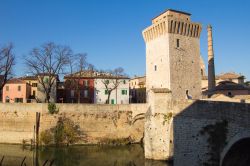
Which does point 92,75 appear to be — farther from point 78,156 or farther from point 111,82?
point 78,156

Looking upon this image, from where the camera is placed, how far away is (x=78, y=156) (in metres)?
29.7

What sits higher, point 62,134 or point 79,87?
point 79,87

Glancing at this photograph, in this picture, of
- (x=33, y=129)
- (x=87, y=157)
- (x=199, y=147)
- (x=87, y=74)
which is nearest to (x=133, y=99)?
(x=87, y=74)

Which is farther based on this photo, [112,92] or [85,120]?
[112,92]

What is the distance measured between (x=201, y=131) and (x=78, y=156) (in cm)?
1371

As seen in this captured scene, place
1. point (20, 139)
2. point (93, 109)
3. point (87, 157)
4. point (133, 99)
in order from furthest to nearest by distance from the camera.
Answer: point (133, 99), point (93, 109), point (20, 139), point (87, 157)

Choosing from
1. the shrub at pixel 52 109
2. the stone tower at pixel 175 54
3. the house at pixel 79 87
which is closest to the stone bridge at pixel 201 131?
the stone tower at pixel 175 54

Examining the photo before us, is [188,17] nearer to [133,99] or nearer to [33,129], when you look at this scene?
[33,129]

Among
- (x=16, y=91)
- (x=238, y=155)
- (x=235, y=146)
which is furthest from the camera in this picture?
(x=16, y=91)

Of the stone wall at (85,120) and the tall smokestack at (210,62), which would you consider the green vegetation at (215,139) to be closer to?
the stone wall at (85,120)

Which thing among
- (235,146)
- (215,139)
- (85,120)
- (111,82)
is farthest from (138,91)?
(235,146)

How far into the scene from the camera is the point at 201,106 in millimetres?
20500

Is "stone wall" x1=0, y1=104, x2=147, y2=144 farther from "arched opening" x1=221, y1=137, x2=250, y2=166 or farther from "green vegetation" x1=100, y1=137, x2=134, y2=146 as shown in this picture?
"arched opening" x1=221, y1=137, x2=250, y2=166

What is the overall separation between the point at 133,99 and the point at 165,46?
33257 mm
